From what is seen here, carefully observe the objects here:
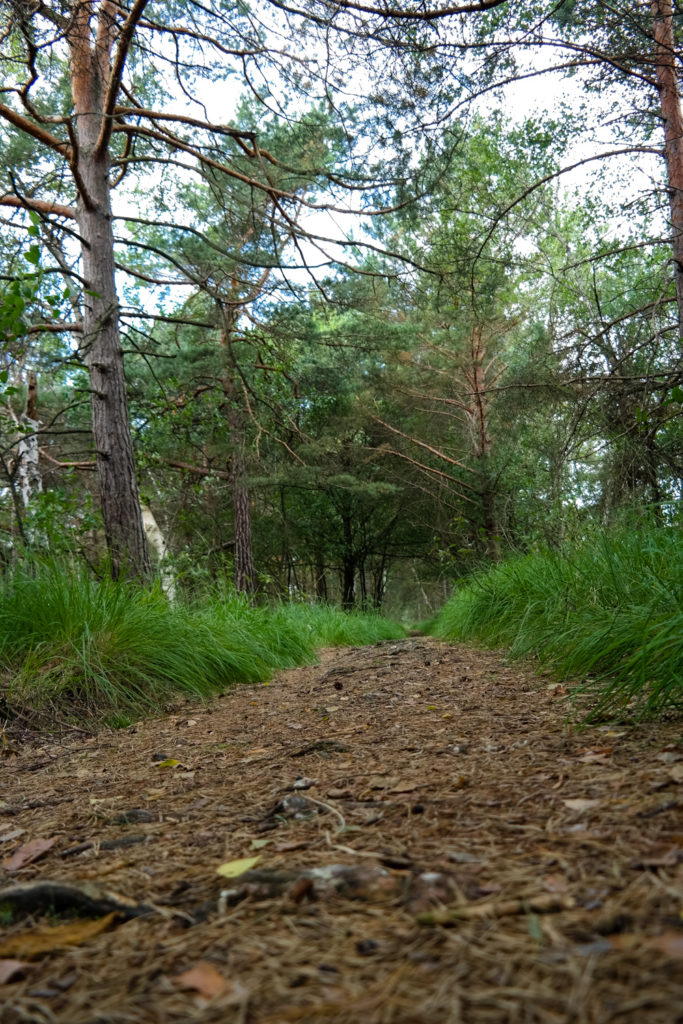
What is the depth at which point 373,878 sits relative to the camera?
3.75 ft

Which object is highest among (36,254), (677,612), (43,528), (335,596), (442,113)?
(442,113)

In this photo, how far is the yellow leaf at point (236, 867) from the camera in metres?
1.26

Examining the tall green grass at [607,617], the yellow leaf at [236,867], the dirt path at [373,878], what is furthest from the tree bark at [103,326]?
the yellow leaf at [236,867]

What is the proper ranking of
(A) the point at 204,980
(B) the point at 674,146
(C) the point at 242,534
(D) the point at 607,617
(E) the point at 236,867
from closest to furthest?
(A) the point at 204,980 → (E) the point at 236,867 → (D) the point at 607,617 → (B) the point at 674,146 → (C) the point at 242,534

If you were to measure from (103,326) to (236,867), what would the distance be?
539 centimetres

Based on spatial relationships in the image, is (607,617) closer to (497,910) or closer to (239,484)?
(497,910)

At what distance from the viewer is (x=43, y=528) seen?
4738 mm

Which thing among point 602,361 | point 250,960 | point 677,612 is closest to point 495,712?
point 677,612

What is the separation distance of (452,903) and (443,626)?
722 cm

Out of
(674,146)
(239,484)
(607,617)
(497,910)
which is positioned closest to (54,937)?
(497,910)

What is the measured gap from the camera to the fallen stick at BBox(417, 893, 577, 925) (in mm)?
952

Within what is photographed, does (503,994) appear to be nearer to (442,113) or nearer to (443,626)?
(442,113)

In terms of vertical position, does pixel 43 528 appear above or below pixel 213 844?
above

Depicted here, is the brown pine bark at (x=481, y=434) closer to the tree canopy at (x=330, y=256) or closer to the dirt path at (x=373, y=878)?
the tree canopy at (x=330, y=256)
